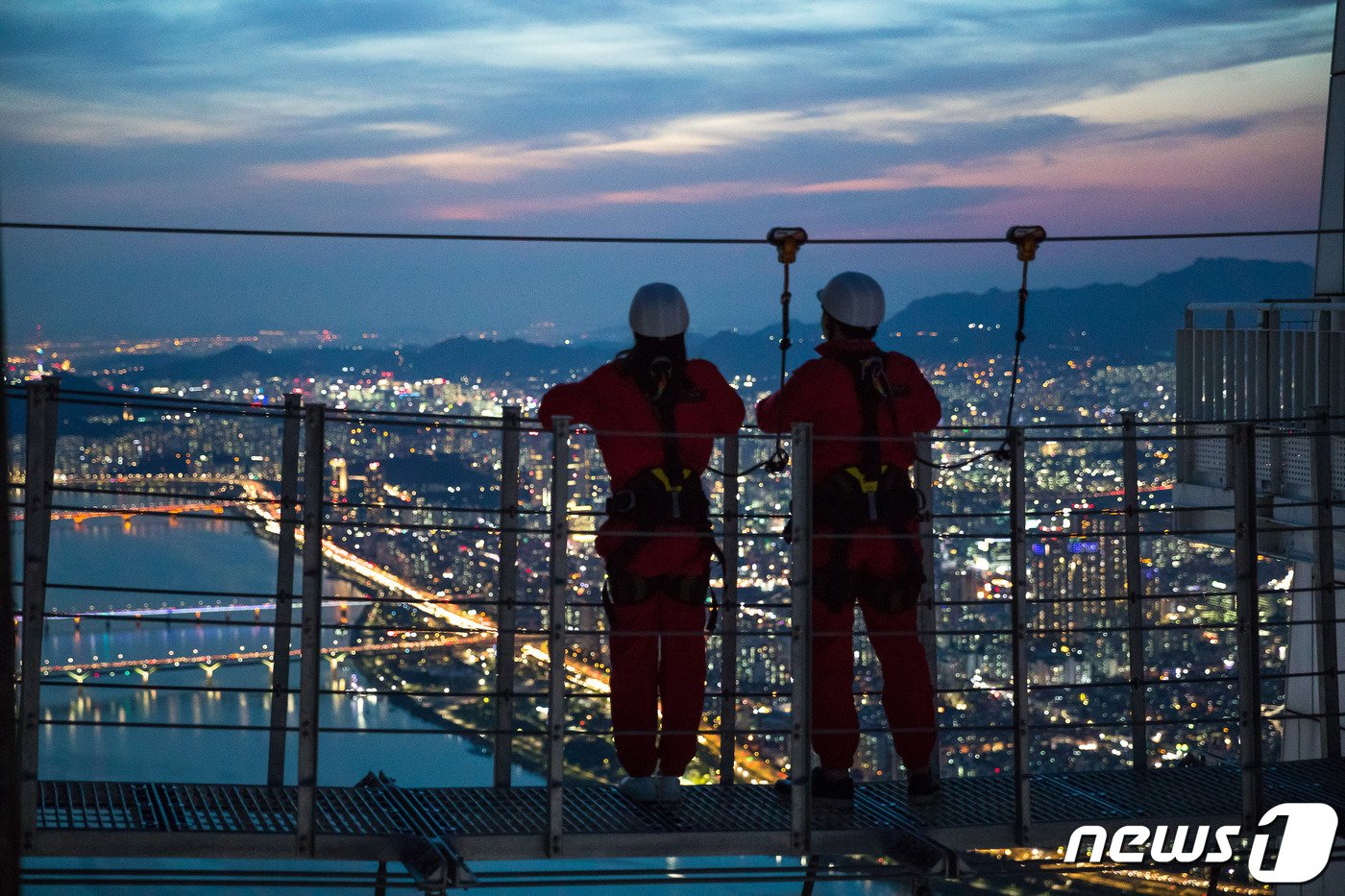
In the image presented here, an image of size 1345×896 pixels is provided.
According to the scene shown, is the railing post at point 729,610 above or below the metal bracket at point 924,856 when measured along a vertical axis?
above

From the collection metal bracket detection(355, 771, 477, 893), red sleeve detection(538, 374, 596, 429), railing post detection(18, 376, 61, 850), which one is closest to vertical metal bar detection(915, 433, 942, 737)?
red sleeve detection(538, 374, 596, 429)

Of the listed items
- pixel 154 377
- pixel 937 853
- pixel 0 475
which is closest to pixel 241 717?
pixel 154 377

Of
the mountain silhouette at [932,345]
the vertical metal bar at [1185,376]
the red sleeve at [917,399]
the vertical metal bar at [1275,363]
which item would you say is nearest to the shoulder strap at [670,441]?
the red sleeve at [917,399]

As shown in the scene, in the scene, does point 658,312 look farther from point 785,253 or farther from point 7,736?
point 7,736

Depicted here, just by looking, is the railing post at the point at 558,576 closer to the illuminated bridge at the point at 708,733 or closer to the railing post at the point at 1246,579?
the illuminated bridge at the point at 708,733

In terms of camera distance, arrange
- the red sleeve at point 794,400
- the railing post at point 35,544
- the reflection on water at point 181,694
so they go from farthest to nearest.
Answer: the reflection on water at point 181,694 → the red sleeve at point 794,400 → the railing post at point 35,544

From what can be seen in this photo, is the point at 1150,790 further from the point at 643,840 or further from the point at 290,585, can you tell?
the point at 290,585
